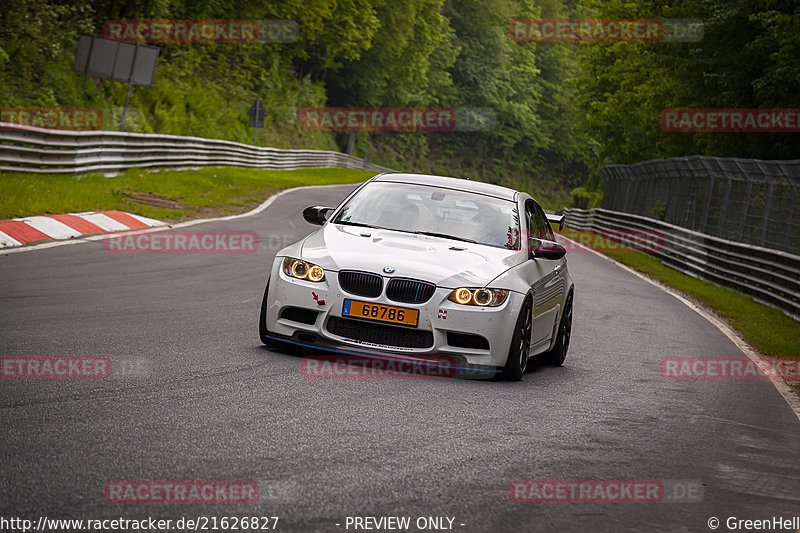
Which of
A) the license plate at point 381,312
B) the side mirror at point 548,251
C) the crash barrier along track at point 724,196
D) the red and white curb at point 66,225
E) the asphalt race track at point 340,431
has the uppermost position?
the crash barrier along track at point 724,196

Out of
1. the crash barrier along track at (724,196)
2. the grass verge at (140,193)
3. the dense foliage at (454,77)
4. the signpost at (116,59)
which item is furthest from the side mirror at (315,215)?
the signpost at (116,59)

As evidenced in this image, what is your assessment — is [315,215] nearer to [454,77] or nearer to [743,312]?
[743,312]

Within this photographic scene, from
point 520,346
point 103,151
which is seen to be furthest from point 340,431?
point 103,151

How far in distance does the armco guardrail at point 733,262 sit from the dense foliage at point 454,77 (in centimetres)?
384

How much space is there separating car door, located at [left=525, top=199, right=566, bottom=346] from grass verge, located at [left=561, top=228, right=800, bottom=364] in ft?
8.50

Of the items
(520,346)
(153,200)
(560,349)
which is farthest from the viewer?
(153,200)

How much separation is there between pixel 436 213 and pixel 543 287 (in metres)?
1.10

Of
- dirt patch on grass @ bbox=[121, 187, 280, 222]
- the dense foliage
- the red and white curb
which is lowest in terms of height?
the red and white curb

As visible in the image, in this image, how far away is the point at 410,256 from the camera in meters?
7.79

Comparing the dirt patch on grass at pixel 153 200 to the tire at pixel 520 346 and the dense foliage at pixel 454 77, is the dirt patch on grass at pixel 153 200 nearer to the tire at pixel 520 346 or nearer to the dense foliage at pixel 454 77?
the dense foliage at pixel 454 77

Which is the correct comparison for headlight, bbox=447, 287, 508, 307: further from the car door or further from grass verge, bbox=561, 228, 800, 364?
grass verge, bbox=561, 228, 800, 364

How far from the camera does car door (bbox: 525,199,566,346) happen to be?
8.41 m

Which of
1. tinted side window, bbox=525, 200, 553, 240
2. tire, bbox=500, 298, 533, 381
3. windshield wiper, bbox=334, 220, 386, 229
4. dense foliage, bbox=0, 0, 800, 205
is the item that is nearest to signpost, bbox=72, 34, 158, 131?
dense foliage, bbox=0, 0, 800, 205

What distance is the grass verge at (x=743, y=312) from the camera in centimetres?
1305
